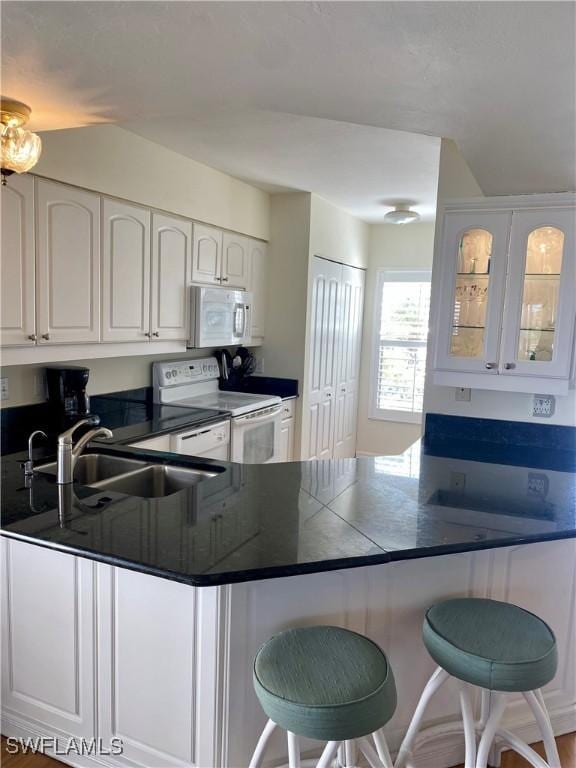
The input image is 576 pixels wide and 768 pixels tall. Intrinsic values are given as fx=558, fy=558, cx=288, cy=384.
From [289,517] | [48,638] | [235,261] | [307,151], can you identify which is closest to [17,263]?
[48,638]

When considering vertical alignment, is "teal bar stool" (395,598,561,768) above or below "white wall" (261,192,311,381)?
below

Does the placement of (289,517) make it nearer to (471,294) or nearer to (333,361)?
(471,294)

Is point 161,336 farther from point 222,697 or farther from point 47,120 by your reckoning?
point 222,697

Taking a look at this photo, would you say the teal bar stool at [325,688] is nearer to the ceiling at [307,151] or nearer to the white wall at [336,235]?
the ceiling at [307,151]

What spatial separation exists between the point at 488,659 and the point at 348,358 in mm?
4335

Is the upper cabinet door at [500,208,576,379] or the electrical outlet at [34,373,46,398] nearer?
the upper cabinet door at [500,208,576,379]

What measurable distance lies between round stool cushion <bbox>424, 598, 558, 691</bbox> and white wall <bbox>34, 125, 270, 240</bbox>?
244 centimetres

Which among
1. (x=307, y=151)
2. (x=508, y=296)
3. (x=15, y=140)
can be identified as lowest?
(x=508, y=296)

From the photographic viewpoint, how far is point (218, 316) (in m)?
3.87

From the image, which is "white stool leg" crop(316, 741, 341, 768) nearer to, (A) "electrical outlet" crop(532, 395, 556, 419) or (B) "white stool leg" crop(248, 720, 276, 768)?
(B) "white stool leg" crop(248, 720, 276, 768)

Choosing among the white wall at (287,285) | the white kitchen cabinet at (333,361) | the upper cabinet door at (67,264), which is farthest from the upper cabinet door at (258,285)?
the upper cabinet door at (67,264)

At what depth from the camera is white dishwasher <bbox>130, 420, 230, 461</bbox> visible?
3.01 meters

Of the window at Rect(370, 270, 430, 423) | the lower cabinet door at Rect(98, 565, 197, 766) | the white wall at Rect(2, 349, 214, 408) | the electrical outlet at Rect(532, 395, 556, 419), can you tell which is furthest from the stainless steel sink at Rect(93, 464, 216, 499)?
the window at Rect(370, 270, 430, 423)

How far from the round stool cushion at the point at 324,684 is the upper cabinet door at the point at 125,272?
204 centimetres
